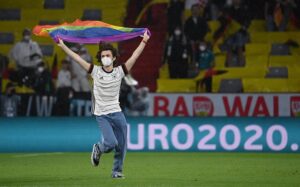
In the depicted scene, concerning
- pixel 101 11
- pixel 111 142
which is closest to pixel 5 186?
pixel 111 142

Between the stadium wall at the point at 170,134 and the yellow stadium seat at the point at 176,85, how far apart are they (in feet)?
12.2

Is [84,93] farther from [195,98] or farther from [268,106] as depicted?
[268,106]

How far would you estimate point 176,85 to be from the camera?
23.8 meters

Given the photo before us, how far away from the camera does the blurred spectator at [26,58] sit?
23734mm

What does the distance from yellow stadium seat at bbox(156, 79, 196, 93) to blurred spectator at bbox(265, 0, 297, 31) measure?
3.24 m

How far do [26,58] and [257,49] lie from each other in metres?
6.64

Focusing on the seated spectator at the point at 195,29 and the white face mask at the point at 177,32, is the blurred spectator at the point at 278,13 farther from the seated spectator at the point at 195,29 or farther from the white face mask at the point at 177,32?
the white face mask at the point at 177,32

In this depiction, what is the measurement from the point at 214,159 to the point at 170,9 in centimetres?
876

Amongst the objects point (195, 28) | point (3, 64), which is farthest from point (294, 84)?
point (3, 64)

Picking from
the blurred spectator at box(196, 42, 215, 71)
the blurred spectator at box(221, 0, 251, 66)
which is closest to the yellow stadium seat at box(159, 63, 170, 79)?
the blurred spectator at box(196, 42, 215, 71)

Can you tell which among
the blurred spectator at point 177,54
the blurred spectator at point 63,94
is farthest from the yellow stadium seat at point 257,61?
the blurred spectator at point 63,94

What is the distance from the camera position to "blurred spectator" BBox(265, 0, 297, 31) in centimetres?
2483

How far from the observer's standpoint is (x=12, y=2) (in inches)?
1035

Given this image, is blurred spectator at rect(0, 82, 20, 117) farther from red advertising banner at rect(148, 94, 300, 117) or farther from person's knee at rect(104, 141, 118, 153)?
person's knee at rect(104, 141, 118, 153)
